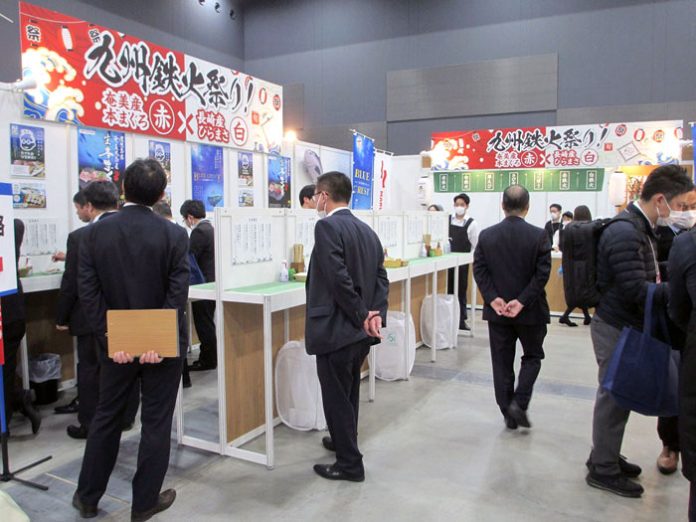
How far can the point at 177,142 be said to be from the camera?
535cm

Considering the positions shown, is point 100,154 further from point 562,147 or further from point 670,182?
point 562,147

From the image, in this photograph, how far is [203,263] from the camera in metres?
4.37

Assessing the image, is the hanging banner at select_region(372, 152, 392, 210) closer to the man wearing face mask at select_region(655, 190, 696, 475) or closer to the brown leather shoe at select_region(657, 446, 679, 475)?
the man wearing face mask at select_region(655, 190, 696, 475)

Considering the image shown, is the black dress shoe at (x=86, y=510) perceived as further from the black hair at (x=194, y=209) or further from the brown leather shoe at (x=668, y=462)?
the brown leather shoe at (x=668, y=462)

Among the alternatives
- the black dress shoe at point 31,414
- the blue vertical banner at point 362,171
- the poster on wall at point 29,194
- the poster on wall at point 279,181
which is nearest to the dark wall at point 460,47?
the poster on wall at point 279,181

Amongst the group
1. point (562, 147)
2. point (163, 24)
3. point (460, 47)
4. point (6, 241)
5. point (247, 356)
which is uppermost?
point (163, 24)

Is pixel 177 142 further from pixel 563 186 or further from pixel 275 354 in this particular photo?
pixel 563 186

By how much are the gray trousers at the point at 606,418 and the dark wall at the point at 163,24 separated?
8.38 metres

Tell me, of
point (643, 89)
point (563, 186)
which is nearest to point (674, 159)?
point (563, 186)

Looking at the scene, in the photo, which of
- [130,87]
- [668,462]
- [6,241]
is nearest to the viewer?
[6,241]

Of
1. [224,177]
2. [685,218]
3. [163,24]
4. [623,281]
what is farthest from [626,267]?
[163,24]

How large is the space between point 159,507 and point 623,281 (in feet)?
7.35

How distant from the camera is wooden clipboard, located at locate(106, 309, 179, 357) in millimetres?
2123

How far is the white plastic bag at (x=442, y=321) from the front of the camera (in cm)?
539
